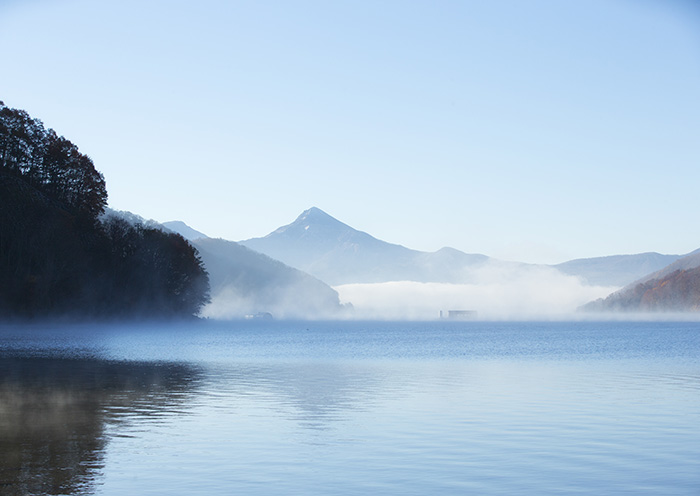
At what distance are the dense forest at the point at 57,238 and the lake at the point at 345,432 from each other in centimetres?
6921

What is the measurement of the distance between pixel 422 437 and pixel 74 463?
1067 centimetres

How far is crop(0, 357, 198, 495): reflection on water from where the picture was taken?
18642 millimetres

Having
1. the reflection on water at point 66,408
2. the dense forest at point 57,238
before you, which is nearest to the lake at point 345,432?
the reflection on water at point 66,408

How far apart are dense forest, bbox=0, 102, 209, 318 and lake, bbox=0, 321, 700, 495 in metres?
69.2

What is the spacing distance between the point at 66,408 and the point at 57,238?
9434 centimetres

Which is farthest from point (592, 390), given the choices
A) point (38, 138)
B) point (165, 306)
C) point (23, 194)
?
point (165, 306)

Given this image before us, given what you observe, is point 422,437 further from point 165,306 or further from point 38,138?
point 165,306

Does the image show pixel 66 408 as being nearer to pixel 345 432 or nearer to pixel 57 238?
pixel 345 432

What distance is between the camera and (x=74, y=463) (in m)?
20.0

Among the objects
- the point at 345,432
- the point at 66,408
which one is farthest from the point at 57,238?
the point at 345,432

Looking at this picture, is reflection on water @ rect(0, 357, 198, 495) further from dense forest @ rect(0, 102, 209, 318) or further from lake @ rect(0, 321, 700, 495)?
dense forest @ rect(0, 102, 209, 318)

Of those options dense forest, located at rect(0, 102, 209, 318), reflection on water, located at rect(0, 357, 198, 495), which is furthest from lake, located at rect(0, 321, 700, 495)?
dense forest, located at rect(0, 102, 209, 318)

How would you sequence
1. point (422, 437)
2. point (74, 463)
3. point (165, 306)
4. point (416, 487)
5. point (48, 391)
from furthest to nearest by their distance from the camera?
point (165, 306), point (48, 391), point (422, 437), point (74, 463), point (416, 487)

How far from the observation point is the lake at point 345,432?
18.7 metres
